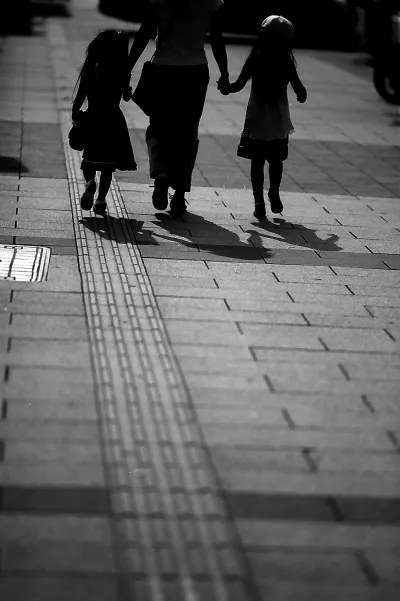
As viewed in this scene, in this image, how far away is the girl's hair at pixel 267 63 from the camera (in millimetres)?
8062

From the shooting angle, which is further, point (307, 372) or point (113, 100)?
point (113, 100)

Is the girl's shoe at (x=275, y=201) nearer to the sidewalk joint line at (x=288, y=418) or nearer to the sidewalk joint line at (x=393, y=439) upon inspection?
the sidewalk joint line at (x=288, y=418)

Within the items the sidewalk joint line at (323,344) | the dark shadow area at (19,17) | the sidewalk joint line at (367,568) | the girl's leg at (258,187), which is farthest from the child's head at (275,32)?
the dark shadow area at (19,17)

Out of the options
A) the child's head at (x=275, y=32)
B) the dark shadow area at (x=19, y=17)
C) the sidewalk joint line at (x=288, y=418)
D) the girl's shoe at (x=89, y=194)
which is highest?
the child's head at (x=275, y=32)

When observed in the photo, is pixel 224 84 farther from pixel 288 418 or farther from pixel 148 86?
pixel 288 418

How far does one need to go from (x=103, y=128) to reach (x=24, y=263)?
5.51ft

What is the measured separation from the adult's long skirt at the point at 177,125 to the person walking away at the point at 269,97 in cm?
20

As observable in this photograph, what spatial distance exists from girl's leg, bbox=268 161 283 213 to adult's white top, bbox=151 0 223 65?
923mm

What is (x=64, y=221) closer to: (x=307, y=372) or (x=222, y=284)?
(x=222, y=284)

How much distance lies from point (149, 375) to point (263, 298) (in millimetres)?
1495

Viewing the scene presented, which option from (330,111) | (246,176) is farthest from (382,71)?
(246,176)

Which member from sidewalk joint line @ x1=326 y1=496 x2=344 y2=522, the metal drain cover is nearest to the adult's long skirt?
the metal drain cover

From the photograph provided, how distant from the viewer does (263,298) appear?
636 centimetres

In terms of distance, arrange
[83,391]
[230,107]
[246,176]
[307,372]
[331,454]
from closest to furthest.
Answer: [331,454]
[83,391]
[307,372]
[246,176]
[230,107]
